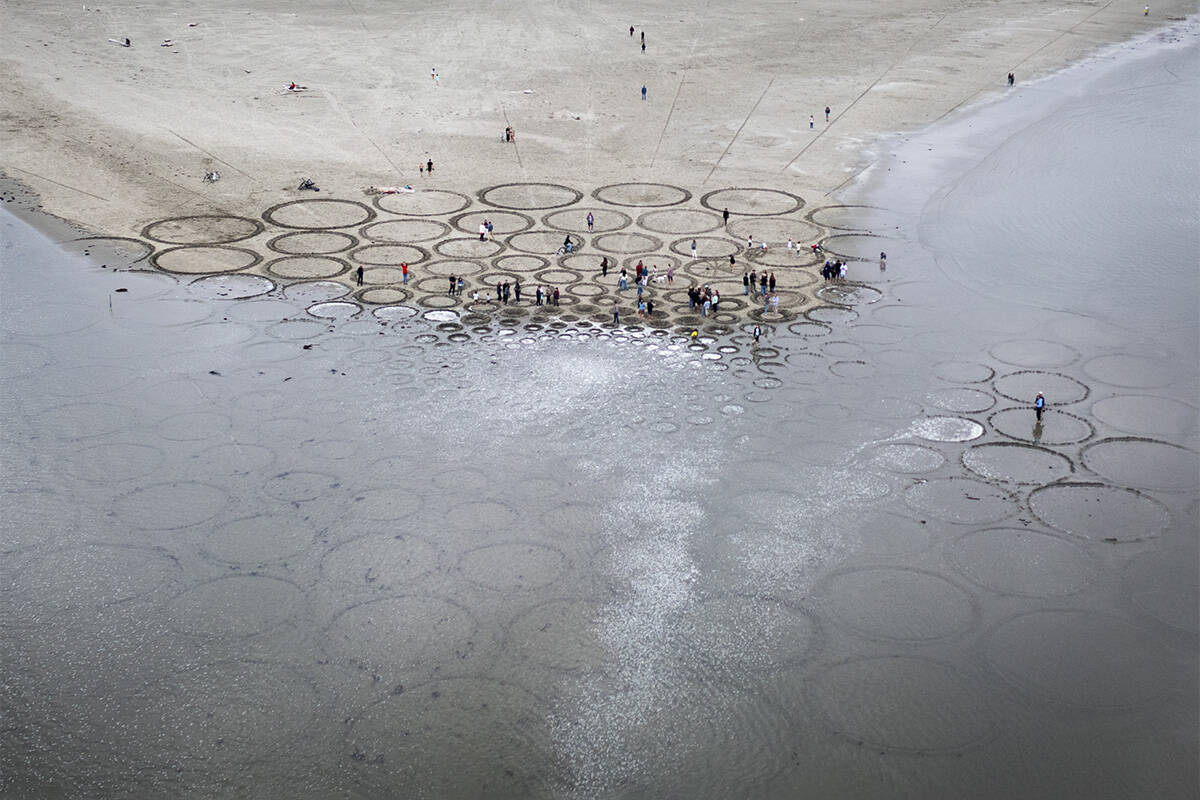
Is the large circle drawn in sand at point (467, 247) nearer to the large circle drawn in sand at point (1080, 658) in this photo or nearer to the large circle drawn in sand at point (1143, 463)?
the large circle drawn in sand at point (1143, 463)

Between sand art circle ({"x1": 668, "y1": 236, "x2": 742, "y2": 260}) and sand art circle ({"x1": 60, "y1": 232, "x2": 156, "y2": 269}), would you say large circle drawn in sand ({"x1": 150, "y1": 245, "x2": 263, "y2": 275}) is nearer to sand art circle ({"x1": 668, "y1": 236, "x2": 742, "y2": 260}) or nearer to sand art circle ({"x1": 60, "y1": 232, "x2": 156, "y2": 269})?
sand art circle ({"x1": 60, "y1": 232, "x2": 156, "y2": 269})

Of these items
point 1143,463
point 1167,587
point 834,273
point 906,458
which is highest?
point 834,273

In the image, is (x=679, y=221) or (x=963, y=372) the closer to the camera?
(x=963, y=372)

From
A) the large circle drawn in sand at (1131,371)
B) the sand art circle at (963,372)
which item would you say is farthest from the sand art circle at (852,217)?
the large circle drawn in sand at (1131,371)

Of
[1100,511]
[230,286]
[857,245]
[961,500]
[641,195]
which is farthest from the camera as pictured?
[641,195]

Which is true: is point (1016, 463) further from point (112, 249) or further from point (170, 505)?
point (112, 249)

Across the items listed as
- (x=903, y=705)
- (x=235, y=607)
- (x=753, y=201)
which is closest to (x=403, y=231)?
(x=753, y=201)

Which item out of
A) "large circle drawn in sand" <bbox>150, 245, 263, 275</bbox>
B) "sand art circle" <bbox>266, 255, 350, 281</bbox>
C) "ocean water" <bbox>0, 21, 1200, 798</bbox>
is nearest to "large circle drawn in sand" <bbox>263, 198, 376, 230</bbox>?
"large circle drawn in sand" <bbox>150, 245, 263, 275</bbox>

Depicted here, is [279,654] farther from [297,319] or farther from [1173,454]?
[1173,454]
